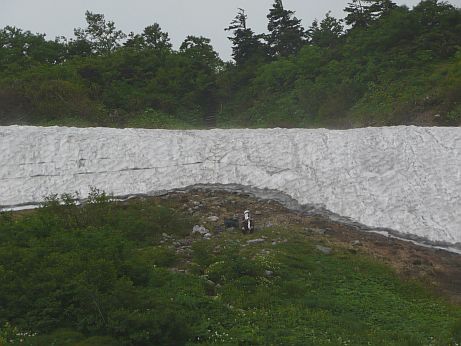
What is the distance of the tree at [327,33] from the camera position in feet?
140

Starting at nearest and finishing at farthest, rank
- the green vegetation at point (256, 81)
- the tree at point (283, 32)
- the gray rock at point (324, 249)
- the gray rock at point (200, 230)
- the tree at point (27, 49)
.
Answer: the gray rock at point (324, 249), the gray rock at point (200, 230), the green vegetation at point (256, 81), the tree at point (27, 49), the tree at point (283, 32)

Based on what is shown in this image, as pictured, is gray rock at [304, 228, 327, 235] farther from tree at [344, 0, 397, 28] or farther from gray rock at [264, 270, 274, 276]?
tree at [344, 0, 397, 28]

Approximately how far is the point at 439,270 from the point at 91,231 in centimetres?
926

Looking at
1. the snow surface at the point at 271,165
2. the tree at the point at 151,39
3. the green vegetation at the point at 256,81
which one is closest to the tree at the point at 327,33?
the green vegetation at the point at 256,81

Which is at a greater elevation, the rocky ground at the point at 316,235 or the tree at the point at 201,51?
the tree at the point at 201,51

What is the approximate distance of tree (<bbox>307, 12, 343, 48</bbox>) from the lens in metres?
42.7

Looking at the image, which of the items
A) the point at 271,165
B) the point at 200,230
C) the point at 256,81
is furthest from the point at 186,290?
the point at 256,81

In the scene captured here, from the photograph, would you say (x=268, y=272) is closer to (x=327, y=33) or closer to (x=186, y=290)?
(x=186, y=290)

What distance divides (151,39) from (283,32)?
1134 cm

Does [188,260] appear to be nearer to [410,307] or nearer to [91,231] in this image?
[91,231]

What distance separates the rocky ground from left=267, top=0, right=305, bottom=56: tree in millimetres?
29431

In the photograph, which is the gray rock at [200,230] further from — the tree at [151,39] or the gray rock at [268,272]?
the tree at [151,39]

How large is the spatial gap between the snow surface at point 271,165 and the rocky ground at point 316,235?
0.81 meters

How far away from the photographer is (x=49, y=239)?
12734 millimetres
